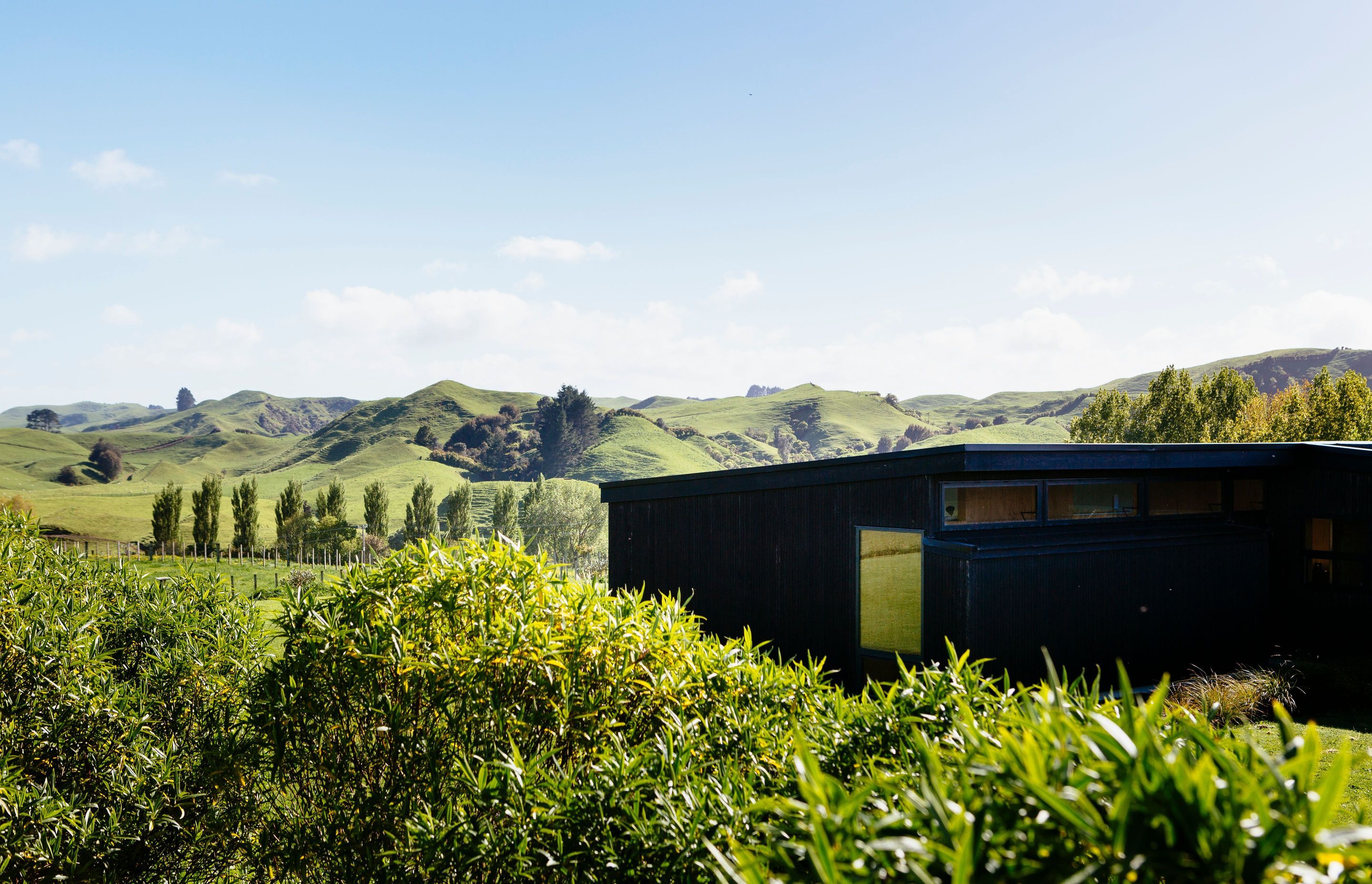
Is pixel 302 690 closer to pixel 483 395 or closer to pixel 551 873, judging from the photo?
pixel 551 873

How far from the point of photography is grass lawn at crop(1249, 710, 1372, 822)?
6.70 m

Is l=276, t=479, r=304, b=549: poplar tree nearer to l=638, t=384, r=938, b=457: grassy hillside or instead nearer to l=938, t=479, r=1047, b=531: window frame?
l=938, t=479, r=1047, b=531: window frame

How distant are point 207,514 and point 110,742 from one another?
42.1 meters

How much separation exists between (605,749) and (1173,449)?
413 inches

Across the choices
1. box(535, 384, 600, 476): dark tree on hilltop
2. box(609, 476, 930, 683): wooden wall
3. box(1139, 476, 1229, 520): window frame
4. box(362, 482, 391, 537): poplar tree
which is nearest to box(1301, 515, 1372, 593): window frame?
box(1139, 476, 1229, 520): window frame

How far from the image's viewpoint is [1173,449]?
10648mm

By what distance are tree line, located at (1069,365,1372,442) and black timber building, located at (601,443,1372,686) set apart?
20.7 metres

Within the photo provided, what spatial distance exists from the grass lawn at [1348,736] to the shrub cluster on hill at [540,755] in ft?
18.3

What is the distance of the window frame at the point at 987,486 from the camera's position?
30.2 feet

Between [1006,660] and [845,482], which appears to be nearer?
[1006,660]

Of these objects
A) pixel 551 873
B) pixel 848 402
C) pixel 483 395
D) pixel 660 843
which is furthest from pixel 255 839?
pixel 848 402

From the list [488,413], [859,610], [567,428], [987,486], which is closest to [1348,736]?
[987,486]

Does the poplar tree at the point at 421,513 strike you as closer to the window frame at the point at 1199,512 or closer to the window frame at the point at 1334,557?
the window frame at the point at 1199,512

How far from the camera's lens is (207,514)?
40281 mm
